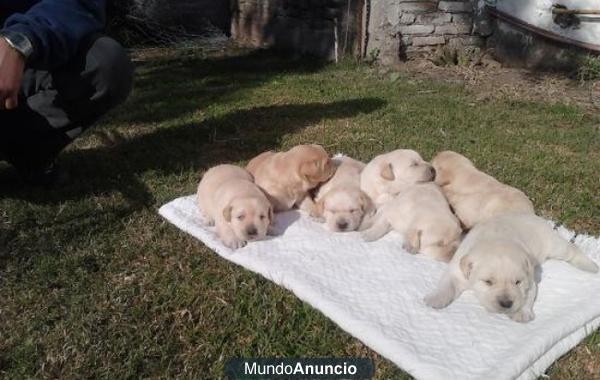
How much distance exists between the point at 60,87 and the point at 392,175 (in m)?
2.04

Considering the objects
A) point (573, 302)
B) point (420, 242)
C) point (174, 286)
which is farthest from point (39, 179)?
point (573, 302)

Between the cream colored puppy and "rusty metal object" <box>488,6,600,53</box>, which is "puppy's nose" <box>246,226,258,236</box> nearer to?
the cream colored puppy

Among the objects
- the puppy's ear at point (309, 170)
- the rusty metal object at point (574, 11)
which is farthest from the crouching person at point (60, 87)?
the rusty metal object at point (574, 11)

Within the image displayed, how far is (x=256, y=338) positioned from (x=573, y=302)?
4.45 feet

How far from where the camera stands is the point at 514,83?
7059mm

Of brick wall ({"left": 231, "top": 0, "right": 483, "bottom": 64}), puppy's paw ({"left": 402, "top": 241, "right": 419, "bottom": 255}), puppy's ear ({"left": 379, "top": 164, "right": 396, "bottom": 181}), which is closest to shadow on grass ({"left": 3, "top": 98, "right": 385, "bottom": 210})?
puppy's ear ({"left": 379, "top": 164, "right": 396, "bottom": 181})

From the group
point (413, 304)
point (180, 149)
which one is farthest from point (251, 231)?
point (180, 149)

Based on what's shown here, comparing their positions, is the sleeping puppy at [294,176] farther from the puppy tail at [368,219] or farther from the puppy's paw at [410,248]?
the puppy's paw at [410,248]

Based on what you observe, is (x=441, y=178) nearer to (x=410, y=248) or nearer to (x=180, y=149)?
(x=410, y=248)

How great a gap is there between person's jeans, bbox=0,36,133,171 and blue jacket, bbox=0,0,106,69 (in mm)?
120

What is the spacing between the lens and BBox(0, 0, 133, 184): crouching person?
3209 mm

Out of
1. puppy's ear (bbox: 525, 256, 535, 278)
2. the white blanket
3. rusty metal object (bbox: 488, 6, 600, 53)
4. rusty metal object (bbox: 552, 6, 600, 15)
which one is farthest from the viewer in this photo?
rusty metal object (bbox: 488, 6, 600, 53)

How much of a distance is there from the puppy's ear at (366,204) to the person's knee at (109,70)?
1673mm

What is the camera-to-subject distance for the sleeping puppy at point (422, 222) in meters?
2.84
